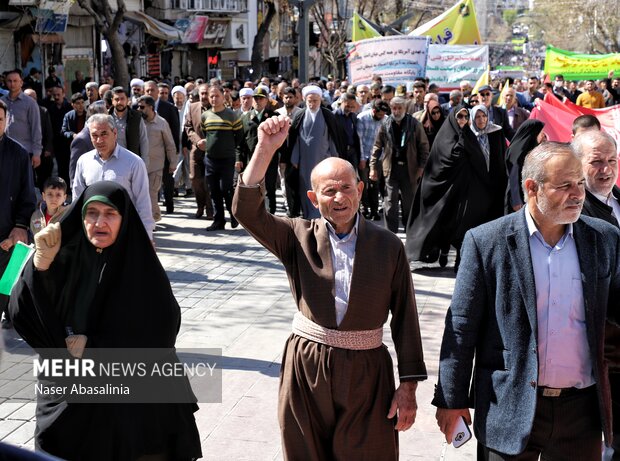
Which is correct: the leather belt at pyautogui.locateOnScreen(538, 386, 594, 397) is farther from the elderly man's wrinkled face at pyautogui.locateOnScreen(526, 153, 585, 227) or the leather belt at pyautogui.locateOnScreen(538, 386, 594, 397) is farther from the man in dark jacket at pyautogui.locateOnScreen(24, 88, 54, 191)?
the man in dark jacket at pyautogui.locateOnScreen(24, 88, 54, 191)

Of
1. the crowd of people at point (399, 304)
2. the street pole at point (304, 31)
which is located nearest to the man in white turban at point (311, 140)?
the street pole at point (304, 31)

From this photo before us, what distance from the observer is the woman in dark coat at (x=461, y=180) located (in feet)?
33.3

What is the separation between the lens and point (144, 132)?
37.6 feet

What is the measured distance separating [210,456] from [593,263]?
252cm

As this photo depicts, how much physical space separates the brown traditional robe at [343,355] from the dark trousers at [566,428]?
540mm

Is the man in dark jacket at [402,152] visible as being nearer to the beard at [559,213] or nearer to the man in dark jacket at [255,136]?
the man in dark jacket at [255,136]

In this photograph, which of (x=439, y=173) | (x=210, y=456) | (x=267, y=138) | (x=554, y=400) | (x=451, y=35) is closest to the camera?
(x=554, y=400)

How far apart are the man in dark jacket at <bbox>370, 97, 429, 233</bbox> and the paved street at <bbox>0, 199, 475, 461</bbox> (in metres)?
1.56

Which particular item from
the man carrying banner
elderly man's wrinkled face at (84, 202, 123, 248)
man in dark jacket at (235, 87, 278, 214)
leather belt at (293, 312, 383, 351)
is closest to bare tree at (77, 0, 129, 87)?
man in dark jacket at (235, 87, 278, 214)

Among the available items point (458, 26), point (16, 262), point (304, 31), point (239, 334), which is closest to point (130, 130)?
point (239, 334)

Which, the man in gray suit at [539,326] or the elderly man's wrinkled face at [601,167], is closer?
the man in gray suit at [539,326]

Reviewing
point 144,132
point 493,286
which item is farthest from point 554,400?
point 144,132

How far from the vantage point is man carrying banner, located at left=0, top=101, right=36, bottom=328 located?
24.2ft

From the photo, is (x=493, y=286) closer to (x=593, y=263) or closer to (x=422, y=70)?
(x=593, y=263)
